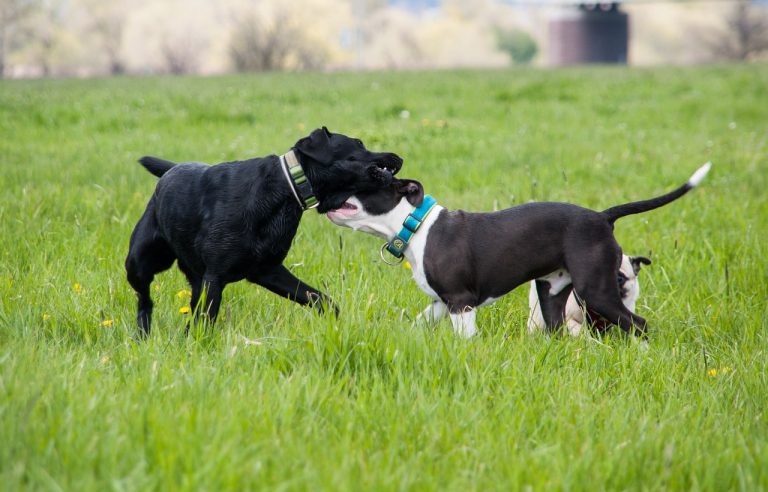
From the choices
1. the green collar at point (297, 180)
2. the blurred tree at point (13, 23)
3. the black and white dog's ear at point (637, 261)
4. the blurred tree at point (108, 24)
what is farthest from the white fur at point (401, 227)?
the blurred tree at point (13, 23)

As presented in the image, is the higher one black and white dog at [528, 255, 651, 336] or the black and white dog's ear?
the black and white dog's ear

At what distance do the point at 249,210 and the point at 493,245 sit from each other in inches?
46.6

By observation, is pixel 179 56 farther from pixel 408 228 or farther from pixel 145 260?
pixel 408 228

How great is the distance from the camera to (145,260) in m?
4.07

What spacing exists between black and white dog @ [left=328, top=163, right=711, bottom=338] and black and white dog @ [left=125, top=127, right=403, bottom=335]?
17 cm

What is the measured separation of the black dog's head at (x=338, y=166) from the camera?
12.4 ft

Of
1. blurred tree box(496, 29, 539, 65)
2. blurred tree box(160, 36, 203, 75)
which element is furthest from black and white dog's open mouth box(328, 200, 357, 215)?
blurred tree box(496, 29, 539, 65)

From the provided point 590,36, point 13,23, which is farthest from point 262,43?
point 590,36

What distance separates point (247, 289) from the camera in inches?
181

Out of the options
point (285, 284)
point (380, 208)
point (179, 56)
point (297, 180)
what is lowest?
point (285, 284)

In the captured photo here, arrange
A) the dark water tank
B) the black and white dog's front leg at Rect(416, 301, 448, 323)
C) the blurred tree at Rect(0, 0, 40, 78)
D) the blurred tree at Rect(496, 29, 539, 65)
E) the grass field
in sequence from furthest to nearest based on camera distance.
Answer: the blurred tree at Rect(496, 29, 539, 65) < the dark water tank < the blurred tree at Rect(0, 0, 40, 78) < the black and white dog's front leg at Rect(416, 301, 448, 323) < the grass field

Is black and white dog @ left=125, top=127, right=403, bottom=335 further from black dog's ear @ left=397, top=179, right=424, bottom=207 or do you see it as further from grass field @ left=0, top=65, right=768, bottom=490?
grass field @ left=0, top=65, right=768, bottom=490

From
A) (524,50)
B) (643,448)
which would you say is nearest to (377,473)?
(643,448)

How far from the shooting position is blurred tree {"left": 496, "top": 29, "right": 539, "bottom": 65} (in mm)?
70875
